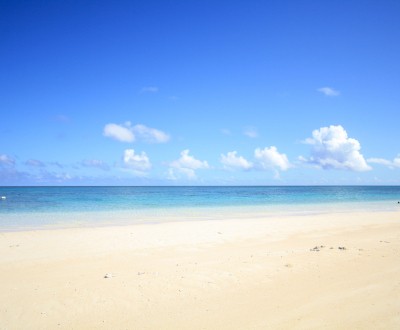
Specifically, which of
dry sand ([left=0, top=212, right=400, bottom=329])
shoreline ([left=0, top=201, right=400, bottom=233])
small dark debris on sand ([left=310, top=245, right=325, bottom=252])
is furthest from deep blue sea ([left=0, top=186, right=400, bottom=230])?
small dark debris on sand ([left=310, top=245, right=325, bottom=252])

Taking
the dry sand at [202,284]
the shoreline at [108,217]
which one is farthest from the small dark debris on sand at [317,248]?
the shoreline at [108,217]

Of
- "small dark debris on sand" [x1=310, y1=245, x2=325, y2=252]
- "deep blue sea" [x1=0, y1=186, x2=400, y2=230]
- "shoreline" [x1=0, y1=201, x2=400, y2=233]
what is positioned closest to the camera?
"small dark debris on sand" [x1=310, y1=245, x2=325, y2=252]

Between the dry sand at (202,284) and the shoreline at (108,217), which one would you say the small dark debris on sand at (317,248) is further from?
the shoreline at (108,217)

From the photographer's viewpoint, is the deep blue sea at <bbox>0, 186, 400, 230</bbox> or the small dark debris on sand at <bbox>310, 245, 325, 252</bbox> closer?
the small dark debris on sand at <bbox>310, 245, 325, 252</bbox>

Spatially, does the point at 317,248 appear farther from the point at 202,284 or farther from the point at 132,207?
the point at 132,207

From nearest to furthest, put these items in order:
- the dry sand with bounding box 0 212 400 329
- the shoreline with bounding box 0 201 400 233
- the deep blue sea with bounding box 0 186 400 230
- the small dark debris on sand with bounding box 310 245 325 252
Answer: the dry sand with bounding box 0 212 400 329 < the small dark debris on sand with bounding box 310 245 325 252 < the shoreline with bounding box 0 201 400 233 < the deep blue sea with bounding box 0 186 400 230

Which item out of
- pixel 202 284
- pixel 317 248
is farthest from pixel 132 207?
pixel 202 284

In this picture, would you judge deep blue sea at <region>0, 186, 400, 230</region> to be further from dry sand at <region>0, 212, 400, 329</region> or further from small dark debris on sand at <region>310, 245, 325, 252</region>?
small dark debris on sand at <region>310, 245, 325, 252</region>

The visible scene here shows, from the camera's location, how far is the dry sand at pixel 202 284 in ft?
17.7

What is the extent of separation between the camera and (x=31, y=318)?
5.56 metres

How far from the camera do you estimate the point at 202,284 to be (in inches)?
279

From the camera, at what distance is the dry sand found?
17.7 ft

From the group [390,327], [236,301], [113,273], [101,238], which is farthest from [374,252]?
[101,238]

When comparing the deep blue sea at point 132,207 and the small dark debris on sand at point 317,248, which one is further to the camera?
the deep blue sea at point 132,207
